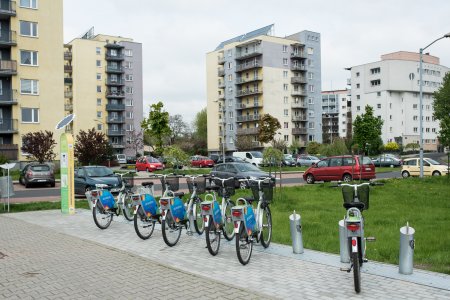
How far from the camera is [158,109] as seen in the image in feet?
151

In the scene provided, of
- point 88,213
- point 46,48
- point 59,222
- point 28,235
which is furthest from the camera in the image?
point 46,48

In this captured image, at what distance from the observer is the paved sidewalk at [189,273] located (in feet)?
18.9

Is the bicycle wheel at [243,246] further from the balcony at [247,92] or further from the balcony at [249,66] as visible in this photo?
the balcony at [249,66]

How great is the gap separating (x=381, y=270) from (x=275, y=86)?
7950 centimetres

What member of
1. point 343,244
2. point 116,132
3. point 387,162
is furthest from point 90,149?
point 116,132

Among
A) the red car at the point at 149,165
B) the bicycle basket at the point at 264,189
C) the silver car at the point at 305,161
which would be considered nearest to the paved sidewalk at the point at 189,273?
the bicycle basket at the point at 264,189

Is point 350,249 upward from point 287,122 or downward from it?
downward

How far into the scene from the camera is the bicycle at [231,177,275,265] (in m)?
7.17

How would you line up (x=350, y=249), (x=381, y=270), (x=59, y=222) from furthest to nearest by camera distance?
(x=59, y=222), (x=381, y=270), (x=350, y=249)

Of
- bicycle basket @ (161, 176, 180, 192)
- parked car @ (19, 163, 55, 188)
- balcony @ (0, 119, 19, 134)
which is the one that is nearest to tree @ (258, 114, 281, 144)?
balcony @ (0, 119, 19, 134)

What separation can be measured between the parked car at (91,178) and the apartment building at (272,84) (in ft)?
198

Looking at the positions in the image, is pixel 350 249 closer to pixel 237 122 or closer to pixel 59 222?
pixel 59 222

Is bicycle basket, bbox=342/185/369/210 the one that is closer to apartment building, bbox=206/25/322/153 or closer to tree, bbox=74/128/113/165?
tree, bbox=74/128/113/165

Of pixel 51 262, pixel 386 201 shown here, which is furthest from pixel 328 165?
pixel 51 262
